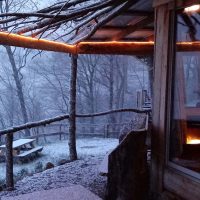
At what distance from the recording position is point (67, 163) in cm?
775

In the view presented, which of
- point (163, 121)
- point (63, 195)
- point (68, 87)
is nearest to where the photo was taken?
point (63, 195)

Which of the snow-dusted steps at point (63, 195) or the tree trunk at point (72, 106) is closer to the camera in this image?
the snow-dusted steps at point (63, 195)

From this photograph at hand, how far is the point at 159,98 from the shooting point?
4375 mm

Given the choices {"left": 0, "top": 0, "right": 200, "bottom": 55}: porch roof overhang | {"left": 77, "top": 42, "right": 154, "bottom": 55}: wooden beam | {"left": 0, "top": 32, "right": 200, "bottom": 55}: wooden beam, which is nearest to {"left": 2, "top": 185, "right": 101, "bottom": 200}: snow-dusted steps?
{"left": 0, "top": 0, "right": 200, "bottom": 55}: porch roof overhang

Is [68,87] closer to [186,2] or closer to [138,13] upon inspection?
[138,13]

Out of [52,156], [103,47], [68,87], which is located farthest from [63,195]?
[68,87]

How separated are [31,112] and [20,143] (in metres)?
14.8

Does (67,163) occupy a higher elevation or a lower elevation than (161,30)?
lower

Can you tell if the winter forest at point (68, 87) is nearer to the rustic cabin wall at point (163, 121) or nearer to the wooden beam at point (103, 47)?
the wooden beam at point (103, 47)

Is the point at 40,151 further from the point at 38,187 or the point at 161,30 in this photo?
the point at 161,30

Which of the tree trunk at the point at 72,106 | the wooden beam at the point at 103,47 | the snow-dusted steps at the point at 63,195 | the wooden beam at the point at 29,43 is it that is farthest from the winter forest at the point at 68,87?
the snow-dusted steps at the point at 63,195

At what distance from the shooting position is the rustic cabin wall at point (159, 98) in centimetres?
425

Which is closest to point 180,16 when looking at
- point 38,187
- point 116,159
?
point 116,159

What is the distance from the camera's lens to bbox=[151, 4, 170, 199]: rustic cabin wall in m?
4.25
